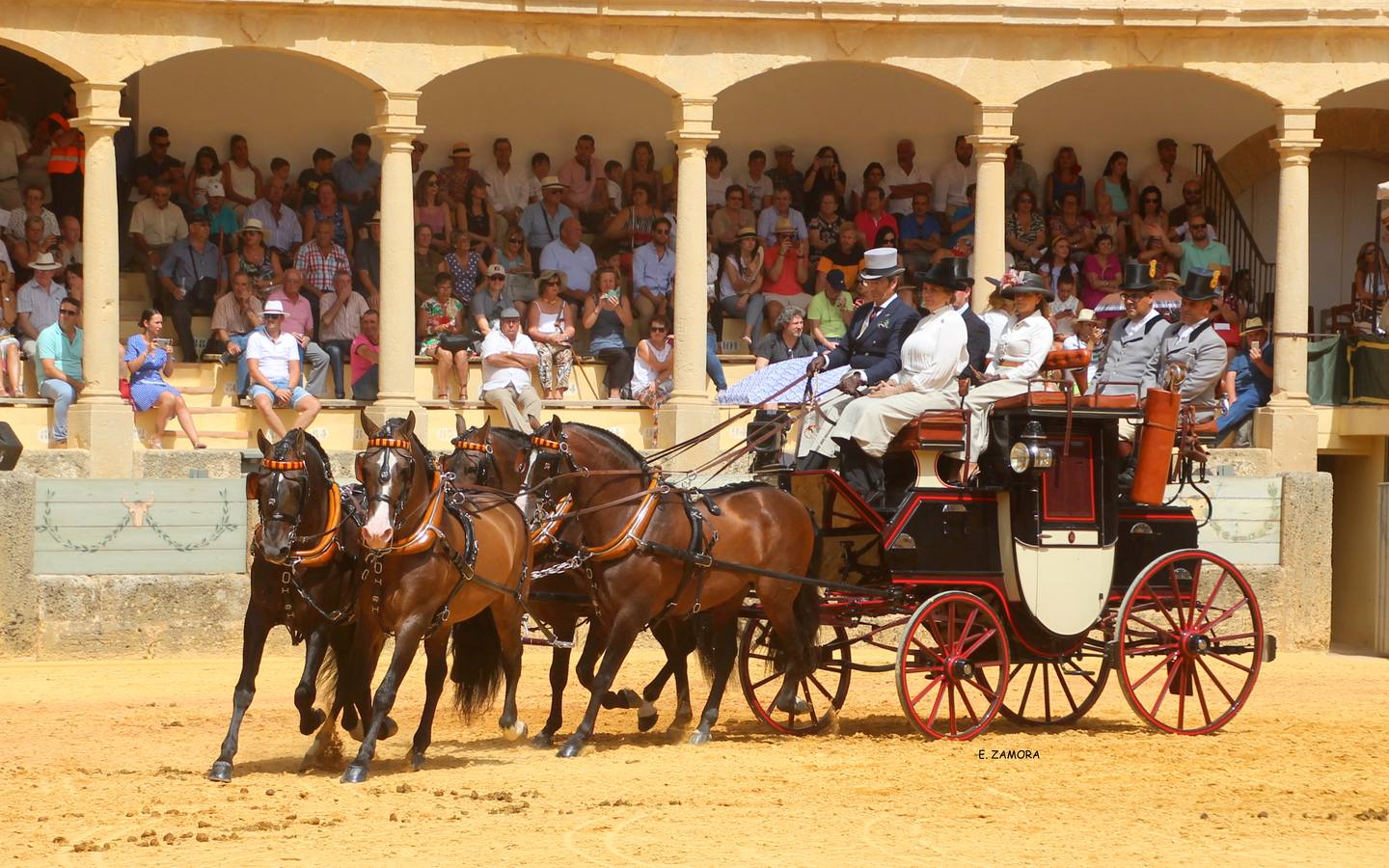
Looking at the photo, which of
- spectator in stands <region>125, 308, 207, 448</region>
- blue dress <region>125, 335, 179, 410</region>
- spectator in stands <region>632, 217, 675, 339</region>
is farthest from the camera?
spectator in stands <region>632, 217, 675, 339</region>

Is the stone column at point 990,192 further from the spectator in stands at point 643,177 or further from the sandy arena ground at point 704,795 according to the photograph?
the sandy arena ground at point 704,795

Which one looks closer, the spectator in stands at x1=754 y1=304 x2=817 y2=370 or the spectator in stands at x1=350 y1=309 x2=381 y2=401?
the spectator in stands at x1=350 y1=309 x2=381 y2=401

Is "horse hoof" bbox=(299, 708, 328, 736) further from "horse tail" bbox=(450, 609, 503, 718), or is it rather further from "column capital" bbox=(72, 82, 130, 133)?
"column capital" bbox=(72, 82, 130, 133)

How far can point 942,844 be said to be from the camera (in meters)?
8.79

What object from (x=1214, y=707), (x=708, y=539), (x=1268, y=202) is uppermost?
(x=1268, y=202)

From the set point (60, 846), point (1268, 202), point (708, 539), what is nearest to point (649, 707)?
point (708, 539)

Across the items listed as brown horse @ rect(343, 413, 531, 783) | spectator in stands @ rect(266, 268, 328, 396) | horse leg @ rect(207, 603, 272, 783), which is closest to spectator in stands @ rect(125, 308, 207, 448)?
spectator in stands @ rect(266, 268, 328, 396)

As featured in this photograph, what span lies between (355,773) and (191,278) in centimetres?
1069

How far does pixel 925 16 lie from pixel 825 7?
0.95m

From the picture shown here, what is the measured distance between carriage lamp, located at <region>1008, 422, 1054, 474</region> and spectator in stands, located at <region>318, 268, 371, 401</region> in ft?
30.3

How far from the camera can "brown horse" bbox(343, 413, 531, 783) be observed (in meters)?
10.1

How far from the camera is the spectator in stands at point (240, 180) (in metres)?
20.7

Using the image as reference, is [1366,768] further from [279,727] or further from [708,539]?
[279,727]

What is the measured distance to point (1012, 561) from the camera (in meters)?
12.1
